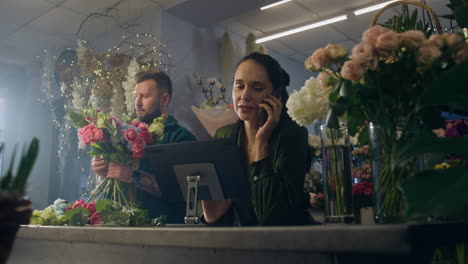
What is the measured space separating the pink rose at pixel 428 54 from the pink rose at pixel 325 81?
196 mm

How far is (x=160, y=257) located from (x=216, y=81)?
3.24 metres

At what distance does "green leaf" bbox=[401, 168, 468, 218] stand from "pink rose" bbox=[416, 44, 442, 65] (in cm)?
34

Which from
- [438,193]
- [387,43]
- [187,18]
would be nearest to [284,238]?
[438,193]

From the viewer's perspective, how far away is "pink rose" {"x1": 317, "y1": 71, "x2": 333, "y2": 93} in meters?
0.98

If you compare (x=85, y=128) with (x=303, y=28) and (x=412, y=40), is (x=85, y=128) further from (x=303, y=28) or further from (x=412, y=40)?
(x=303, y=28)

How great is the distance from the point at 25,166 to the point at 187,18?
13.0ft

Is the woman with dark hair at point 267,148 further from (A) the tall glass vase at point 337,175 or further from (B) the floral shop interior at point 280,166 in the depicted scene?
(A) the tall glass vase at point 337,175

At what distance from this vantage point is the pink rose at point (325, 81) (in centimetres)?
98

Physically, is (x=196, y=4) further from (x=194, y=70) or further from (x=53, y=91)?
(x=53, y=91)

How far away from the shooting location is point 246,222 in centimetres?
142

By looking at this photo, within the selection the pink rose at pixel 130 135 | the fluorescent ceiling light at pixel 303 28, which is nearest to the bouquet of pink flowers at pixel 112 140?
the pink rose at pixel 130 135

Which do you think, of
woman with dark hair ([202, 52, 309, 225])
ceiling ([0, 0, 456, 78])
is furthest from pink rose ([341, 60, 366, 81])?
ceiling ([0, 0, 456, 78])

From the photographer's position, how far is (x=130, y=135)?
5.07ft

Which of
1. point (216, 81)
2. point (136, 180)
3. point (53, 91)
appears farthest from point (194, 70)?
point (136, 180)
